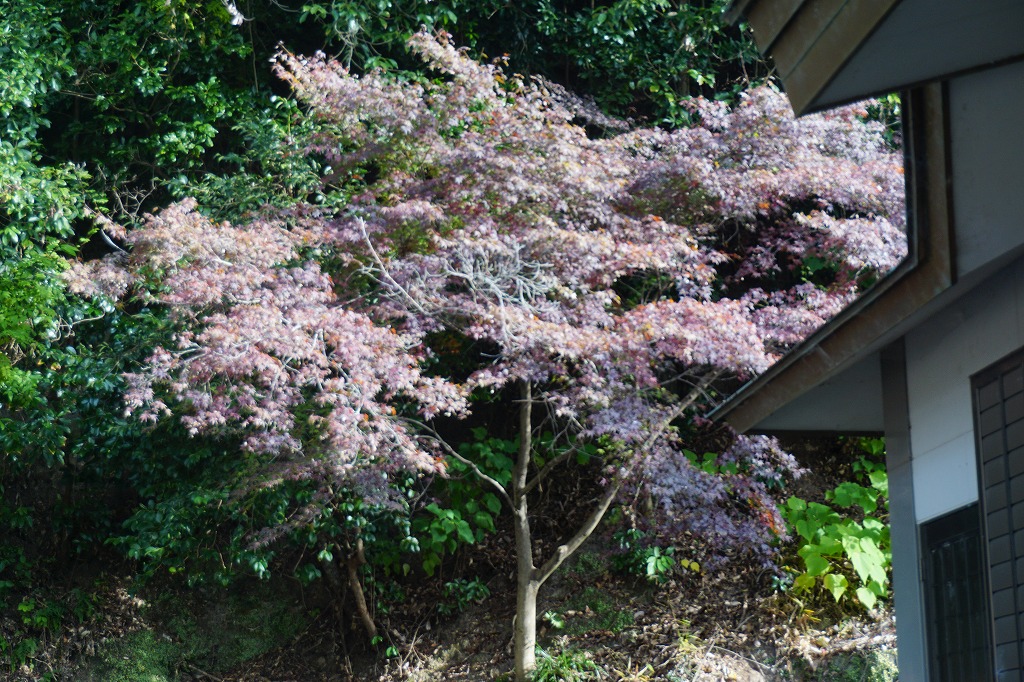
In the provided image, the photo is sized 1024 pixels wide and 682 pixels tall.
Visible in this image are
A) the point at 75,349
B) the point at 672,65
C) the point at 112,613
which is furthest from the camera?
the point at 672,65

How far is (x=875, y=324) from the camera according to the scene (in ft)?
13.7

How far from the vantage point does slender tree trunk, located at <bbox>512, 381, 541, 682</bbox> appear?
860 centimetres

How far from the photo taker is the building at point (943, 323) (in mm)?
3238

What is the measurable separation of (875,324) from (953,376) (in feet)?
1.75

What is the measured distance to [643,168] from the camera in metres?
9.23

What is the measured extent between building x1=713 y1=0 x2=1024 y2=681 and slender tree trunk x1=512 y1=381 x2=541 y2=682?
12.5 ft

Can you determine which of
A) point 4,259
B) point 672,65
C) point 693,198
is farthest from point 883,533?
point 4,259

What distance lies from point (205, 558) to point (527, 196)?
4.14 metres

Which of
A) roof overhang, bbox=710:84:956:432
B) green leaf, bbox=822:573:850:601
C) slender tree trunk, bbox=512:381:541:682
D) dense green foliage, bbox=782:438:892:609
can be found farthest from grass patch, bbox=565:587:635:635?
roof overhang, bbox=710:84:956:432

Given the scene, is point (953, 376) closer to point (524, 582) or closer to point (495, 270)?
point (495, 270)

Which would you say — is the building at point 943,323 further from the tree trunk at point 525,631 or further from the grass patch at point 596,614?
the grass patch at point 596,614

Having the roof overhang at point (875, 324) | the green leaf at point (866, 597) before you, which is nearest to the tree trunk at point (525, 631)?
the green leaf at point (866, 597)

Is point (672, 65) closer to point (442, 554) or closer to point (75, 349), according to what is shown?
point (442, 554)

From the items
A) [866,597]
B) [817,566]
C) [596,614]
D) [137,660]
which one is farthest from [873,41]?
[137,660]
